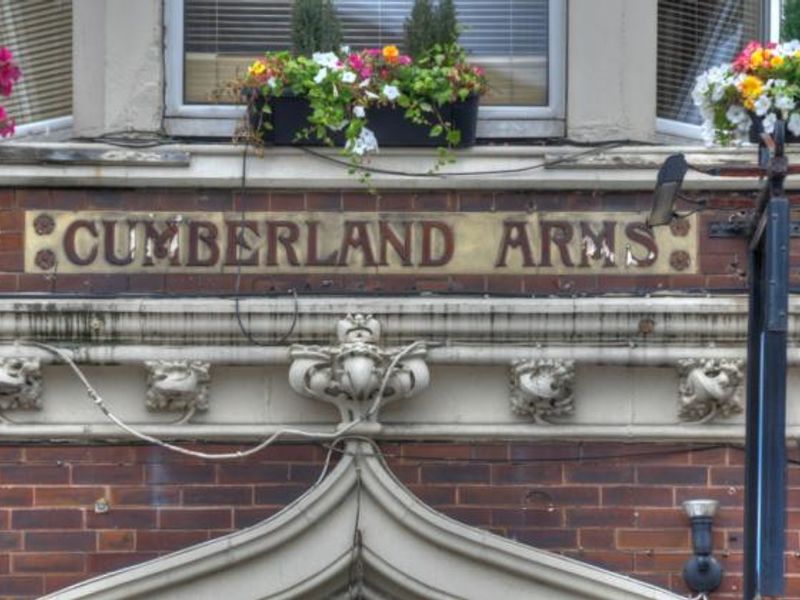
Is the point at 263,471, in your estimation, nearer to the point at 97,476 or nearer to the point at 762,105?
the point at 97,476

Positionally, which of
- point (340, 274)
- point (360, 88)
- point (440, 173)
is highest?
point (360, 88)

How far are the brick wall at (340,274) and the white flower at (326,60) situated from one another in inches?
19.4

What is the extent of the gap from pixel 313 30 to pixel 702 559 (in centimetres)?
255

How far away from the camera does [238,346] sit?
9.82 meters

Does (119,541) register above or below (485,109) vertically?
below

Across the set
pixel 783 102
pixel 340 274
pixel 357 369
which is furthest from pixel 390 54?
pixel 783 102

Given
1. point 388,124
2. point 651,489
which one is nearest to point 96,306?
point 388,124

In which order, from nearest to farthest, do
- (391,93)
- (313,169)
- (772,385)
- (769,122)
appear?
1. (772,385)
2. (769,122)
3. (391,93)
4. (313,169)

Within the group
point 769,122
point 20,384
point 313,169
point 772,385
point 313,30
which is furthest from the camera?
point 313,30

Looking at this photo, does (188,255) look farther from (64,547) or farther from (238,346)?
(64,547)

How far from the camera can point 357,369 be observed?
31.7ft

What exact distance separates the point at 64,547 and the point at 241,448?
77cm

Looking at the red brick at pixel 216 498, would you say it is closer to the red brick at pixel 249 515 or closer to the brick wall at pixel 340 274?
the red brick at pixel 249 515

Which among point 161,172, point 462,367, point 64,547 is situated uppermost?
point 161,172
